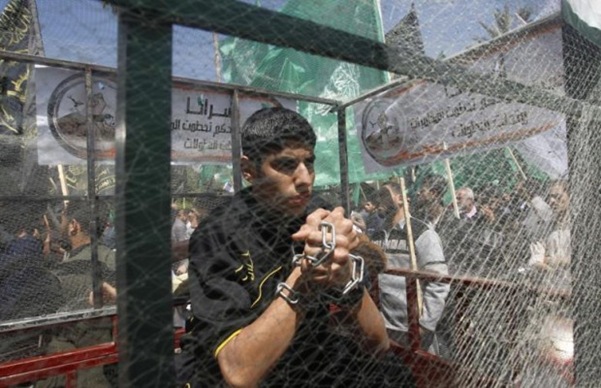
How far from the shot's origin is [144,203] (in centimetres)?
78

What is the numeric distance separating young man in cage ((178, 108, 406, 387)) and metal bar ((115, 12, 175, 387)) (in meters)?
0.24

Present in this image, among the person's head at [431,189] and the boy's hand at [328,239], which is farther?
the person's head at [431,189]

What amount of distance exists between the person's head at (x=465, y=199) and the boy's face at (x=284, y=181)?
3.56ft

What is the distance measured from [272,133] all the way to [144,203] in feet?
1.50

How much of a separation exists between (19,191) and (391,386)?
3.15 m

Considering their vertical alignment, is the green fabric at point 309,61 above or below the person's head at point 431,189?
above

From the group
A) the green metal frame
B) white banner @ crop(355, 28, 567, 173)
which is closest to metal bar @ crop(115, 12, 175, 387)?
the green metal frame

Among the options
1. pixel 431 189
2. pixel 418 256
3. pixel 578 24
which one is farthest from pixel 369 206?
pixel 578 24

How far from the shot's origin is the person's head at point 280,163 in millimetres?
1092

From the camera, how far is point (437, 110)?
1.83 meters

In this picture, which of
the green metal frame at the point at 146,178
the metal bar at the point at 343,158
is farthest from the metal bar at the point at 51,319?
the green metal frame at the point at 146,178

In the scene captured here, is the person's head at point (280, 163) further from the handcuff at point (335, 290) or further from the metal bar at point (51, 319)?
the metal bar at point (51, 319)

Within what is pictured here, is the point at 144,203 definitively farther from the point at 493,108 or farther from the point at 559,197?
the point at 559,197

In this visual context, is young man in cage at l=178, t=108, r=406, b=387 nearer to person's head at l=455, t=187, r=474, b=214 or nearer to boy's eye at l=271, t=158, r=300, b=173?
boy's eye at l=271, t=158, r=300, b=173
